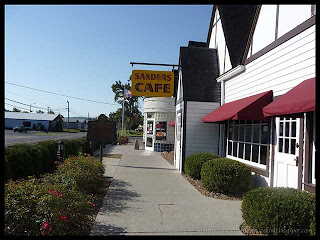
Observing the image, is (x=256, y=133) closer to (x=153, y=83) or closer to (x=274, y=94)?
(x=274, y=94)

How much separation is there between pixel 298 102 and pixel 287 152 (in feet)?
6.37

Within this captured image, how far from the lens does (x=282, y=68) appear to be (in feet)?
21.1

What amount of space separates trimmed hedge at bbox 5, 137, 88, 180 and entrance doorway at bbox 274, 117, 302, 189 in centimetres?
671

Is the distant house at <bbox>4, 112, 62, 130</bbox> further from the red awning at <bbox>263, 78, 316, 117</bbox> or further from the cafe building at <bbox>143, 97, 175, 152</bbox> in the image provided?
the red awning at <bbox>263, 78, 316, 117</bbox>

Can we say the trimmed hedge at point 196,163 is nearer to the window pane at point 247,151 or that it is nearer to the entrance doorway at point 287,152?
the window pane at point 247,151

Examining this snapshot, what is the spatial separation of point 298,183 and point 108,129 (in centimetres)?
719

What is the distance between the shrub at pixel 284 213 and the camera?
425cm

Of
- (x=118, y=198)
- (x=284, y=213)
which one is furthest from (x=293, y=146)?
(x=118, y=198)

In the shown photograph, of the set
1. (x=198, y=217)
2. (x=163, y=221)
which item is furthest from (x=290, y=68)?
(x=163, y=221)

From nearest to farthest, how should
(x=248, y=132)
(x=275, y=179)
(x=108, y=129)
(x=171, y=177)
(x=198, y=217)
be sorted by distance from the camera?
(x=198, y=217), (x=275, y=179), (x=248, y=132), (x=171, y=177), (x=108, y=129)

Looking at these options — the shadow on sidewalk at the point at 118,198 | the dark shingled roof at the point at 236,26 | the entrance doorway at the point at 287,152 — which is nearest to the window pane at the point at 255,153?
the entrance doorway at the point at 287,152

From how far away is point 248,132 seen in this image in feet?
27.8

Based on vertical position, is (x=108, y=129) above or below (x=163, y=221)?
above
